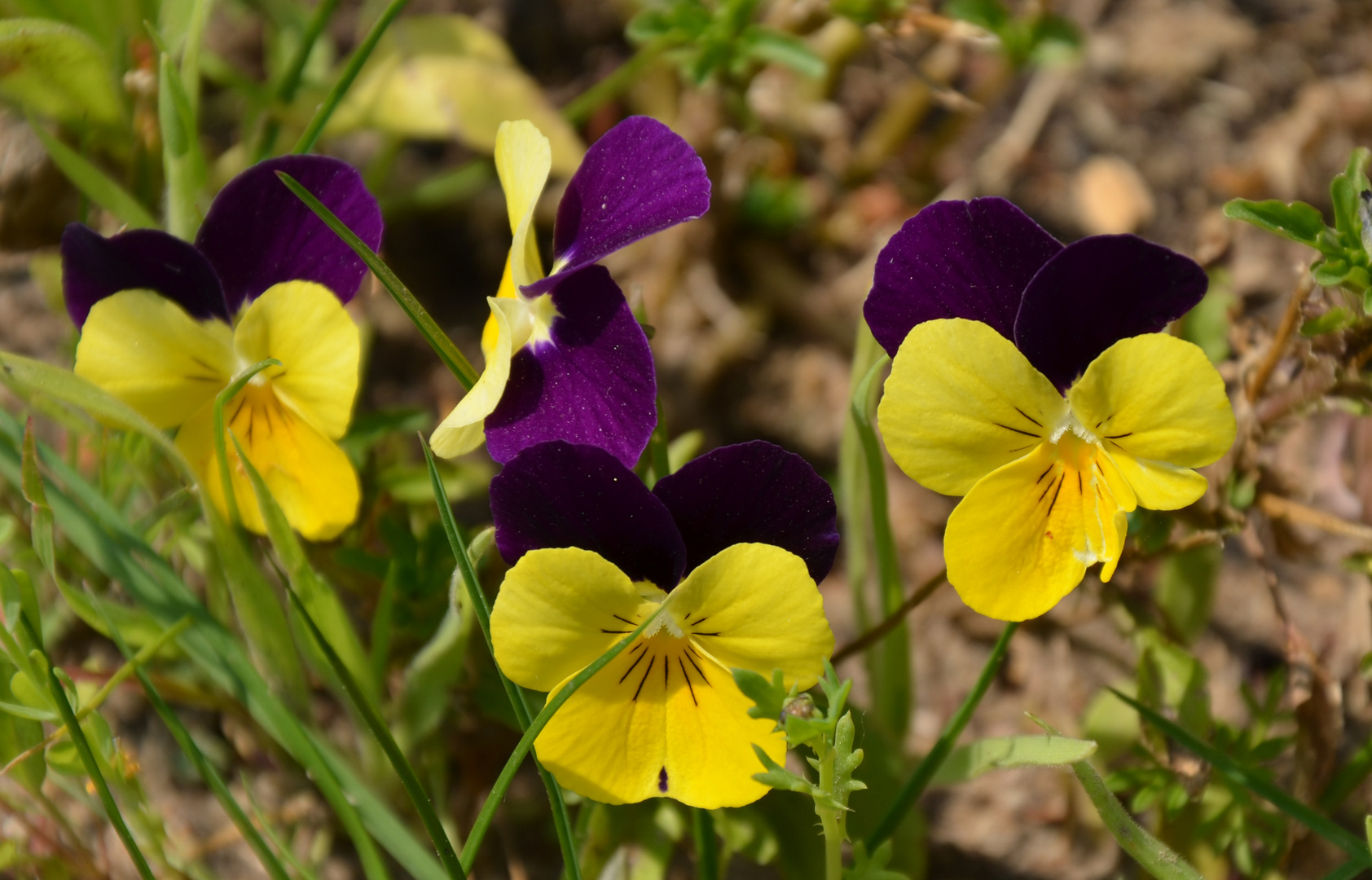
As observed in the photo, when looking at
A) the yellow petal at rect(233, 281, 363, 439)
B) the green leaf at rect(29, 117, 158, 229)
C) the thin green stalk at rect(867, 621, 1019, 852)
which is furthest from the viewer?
the green leaf at rect(29, 117, 158, 229)

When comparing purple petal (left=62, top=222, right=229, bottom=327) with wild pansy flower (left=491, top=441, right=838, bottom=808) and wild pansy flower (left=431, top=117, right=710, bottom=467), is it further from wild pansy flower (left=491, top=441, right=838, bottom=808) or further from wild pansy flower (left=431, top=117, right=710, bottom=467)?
wild pansy flower (left=491, top=441, right=838, bottom=808)

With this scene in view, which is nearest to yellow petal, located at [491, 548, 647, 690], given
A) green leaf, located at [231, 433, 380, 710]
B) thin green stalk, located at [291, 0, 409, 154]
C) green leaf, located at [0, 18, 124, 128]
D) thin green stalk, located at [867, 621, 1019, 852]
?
green leaf, located at [231, 433, 380, 710]

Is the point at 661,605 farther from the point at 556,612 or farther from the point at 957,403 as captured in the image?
the point at 957,403

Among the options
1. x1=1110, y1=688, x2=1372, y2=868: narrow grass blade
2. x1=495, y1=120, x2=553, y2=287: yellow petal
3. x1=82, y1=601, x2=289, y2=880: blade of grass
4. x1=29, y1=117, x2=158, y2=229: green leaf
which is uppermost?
x1=495, y1=120, x2=553, y2=287: yellow petal

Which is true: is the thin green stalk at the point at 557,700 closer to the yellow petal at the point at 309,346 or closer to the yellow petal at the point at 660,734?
the yellow petal at the point at 660,734

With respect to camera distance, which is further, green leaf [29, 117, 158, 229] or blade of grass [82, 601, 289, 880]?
green leaf [29, 117, 158, 229]

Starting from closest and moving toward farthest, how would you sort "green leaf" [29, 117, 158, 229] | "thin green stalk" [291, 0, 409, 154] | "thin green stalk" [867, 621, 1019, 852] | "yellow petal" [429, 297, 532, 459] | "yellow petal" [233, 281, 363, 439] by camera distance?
"yellow petal" [429, 297, 532, 459] < "yellow petal" [233, 281, 363, 439] < "thin green stalk" [867, 621, 1019, 852] < "thin green stalk" [291, 0, 409, 154] < "green leaf" [29, 117, 158, 229]

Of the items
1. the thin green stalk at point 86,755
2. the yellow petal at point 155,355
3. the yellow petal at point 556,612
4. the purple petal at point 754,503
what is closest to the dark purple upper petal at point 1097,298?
the purple petal at point 754,503

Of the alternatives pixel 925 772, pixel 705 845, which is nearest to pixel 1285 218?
pixel 925 772
